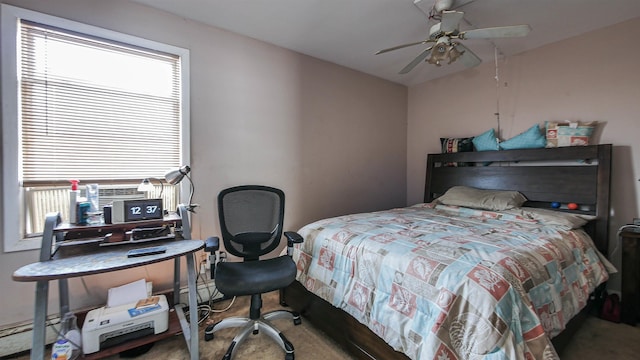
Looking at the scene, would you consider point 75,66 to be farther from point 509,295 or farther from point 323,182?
point 509,295

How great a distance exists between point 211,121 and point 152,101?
48 cm

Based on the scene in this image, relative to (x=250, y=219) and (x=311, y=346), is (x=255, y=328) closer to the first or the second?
(x=311, y=346)

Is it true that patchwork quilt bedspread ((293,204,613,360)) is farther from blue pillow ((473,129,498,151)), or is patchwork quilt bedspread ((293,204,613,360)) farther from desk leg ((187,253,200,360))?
blue pillow ((473,129,498,151))

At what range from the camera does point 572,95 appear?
2.72 m

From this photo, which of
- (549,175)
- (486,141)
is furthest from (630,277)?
(486,141)

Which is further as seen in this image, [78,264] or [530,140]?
[530,140]

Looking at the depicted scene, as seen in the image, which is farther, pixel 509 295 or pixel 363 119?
pixel 363 119

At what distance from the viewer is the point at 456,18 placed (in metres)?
1.86

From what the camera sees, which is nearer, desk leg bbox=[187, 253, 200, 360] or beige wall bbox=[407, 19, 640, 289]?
desk leg bbox=[187, 253, 200, 360]

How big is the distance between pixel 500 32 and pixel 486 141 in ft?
5.16

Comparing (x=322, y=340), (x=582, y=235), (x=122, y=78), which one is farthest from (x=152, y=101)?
(x=582, y=235)

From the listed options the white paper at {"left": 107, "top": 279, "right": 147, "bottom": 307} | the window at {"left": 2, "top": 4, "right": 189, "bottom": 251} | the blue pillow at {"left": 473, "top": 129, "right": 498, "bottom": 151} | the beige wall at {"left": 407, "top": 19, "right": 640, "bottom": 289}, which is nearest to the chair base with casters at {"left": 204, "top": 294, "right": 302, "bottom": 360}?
the white paper at {"left": 107, "top": 279, "right": 147, "bottom": 307}

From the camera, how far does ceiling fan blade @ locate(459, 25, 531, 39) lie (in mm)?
1809

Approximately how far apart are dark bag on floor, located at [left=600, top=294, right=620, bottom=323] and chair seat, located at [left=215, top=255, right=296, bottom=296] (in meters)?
2.54
